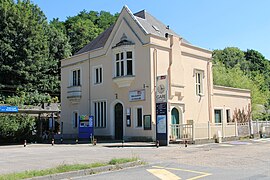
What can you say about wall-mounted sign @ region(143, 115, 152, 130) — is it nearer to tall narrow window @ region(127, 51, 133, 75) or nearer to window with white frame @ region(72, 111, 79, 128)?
tall narrow window @ region(127, 51, 133, 75)

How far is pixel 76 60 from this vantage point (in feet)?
110

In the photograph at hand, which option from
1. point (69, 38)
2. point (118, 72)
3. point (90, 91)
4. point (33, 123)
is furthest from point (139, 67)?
point (69, 38)

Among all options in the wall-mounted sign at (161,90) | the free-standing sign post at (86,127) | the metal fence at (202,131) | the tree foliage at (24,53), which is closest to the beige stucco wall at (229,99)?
the metal fence at (202,131)

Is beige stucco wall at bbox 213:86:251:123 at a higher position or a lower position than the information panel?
higher

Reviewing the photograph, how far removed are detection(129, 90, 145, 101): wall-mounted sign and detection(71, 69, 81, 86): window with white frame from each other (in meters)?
7.82

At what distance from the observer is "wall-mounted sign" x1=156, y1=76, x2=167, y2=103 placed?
22719 mm

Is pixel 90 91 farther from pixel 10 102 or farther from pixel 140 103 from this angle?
pixel 10 102

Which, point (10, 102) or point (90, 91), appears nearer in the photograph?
point (90, 91)

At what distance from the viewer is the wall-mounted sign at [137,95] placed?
26.5 meters

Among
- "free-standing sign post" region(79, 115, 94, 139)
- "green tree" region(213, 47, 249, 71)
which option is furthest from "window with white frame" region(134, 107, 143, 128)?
"green tree" region(213, 47, 249, 71)

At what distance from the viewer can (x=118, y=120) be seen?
28.7 m

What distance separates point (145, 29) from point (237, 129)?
11.0 metres

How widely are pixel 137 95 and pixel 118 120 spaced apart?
319 cm

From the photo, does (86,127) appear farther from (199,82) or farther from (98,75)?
(199,82)
